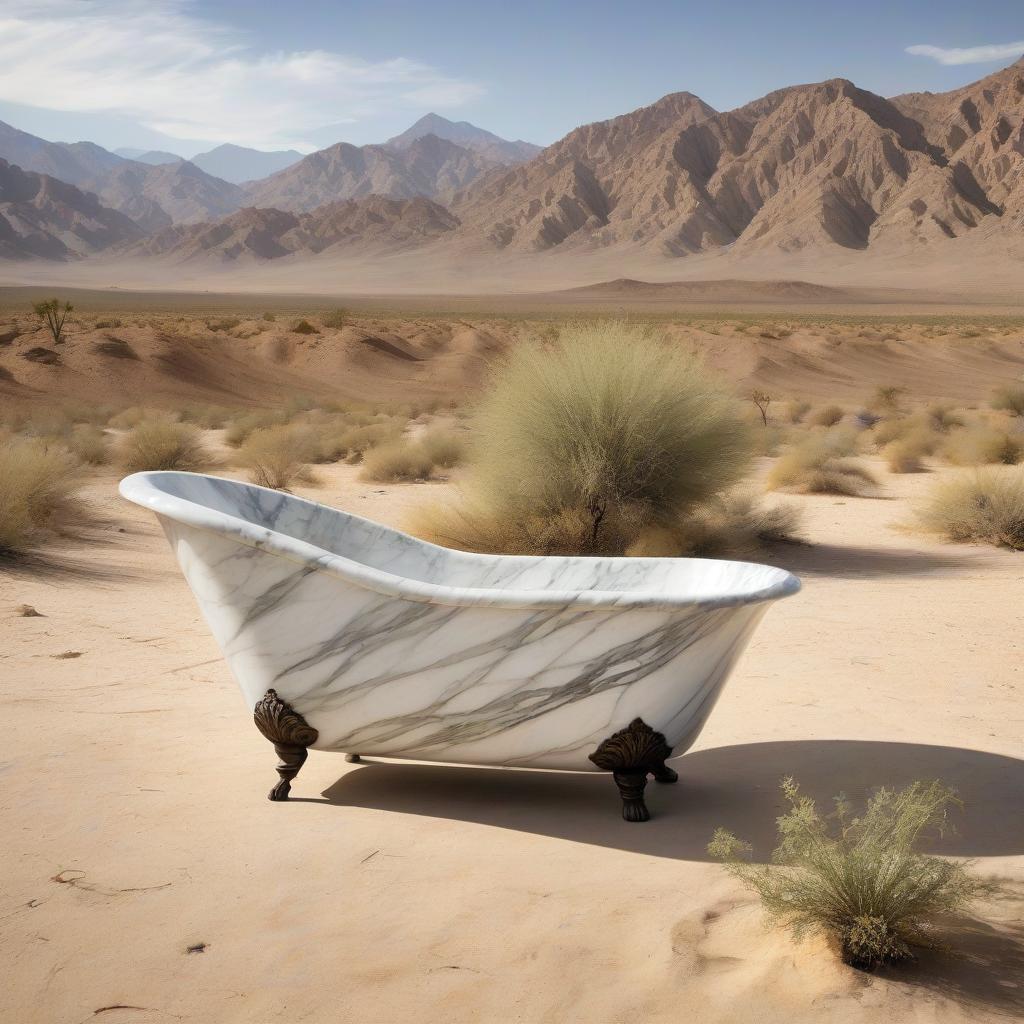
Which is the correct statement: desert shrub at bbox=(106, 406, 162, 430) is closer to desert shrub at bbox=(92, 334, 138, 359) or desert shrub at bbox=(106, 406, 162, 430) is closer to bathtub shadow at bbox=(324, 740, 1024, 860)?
desert shrub at bbox=(92, 334, 138, 359)

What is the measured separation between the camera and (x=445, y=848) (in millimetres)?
3949

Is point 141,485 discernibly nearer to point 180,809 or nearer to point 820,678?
point 180,809

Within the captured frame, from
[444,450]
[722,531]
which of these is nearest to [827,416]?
[444,450]

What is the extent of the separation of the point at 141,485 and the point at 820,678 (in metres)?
3.96

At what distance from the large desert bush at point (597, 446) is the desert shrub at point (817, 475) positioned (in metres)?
5.38

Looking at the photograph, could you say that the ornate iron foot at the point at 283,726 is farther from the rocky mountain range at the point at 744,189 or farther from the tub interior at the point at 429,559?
the rocky mountain range at the point at 744,189

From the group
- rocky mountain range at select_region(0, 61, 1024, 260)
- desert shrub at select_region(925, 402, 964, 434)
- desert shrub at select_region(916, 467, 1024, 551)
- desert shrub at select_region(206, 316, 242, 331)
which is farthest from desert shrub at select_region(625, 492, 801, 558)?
rocky mountain range at select_region(0, 61, 1024, 260)

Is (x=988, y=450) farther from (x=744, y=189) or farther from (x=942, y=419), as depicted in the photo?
(x=744, y=189)

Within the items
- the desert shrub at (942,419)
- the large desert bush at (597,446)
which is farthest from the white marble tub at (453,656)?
the desert shrub at (942,419)

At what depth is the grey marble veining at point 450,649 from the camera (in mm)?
3984

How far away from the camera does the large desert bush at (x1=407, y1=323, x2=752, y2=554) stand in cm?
1006

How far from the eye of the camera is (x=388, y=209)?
162 m

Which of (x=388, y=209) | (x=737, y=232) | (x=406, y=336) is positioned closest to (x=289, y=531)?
(x=406, y=336)

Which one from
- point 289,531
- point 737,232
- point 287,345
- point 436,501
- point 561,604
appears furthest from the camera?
point 737,232
